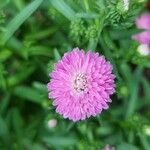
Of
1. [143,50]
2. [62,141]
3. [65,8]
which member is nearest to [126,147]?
[62,141]

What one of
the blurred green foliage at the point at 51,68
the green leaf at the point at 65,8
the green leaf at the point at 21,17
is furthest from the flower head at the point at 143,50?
the green leaf at the point at 21,17

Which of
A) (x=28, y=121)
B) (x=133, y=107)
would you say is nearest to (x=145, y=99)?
(x=133, y=107)

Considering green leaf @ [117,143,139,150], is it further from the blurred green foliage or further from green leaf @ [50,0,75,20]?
green leaf @ [50,0,75,20]

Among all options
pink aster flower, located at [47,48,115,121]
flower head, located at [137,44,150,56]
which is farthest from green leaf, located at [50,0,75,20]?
flower head, located at [137,44,150,56]

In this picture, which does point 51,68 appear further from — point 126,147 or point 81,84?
point 126,147

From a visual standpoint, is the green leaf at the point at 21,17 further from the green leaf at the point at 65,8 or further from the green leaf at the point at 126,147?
the green leaf at the point at 126,147

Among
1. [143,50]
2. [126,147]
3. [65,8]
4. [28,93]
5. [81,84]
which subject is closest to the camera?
[81,84]

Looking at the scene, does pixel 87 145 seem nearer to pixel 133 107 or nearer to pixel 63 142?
pixel 63 142
